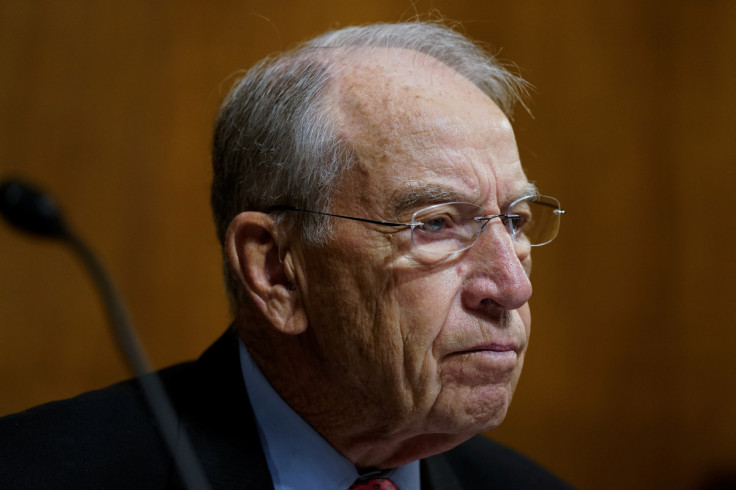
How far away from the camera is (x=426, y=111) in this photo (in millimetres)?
1488

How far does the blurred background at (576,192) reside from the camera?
270 centimetres

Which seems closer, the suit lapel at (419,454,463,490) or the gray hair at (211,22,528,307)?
the gray hair at (211,22,528,307)

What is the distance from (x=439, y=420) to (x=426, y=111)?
0.60 m

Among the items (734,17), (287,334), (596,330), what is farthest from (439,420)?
(734,17)

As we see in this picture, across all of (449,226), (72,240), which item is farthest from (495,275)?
(72,240)

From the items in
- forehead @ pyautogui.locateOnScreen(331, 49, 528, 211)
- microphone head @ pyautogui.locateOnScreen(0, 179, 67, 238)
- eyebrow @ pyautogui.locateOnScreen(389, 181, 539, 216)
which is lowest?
eyebrow @ pyautogui.locateOnScreen(389, 181, 539, 216)

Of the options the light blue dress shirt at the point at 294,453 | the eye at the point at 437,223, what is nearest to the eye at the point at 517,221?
the eye at the point at 437,223

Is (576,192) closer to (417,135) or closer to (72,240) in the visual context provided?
(417,135)

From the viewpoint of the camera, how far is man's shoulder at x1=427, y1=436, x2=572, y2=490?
1.85 metres

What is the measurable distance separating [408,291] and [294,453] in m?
0.44

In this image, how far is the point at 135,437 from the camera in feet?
5.06

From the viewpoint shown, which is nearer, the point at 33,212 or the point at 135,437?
the point at 33,212

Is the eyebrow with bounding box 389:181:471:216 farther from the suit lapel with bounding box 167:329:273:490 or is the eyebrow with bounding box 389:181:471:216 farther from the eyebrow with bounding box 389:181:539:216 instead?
the suit lapel with bounding box 167:329:273:490

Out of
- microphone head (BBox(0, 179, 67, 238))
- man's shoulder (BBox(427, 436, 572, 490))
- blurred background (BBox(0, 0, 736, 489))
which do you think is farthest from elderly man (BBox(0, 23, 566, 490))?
blurred background (BBox(0, 0, 736, 489))
